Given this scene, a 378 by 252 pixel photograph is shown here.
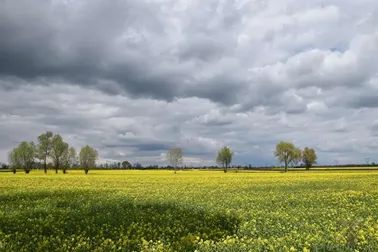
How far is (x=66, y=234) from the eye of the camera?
14.5 metres

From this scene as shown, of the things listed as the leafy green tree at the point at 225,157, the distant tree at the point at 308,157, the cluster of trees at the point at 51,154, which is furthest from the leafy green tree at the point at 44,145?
the distant tree at the point at 308,157

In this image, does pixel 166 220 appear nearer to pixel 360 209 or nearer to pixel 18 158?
pixel 360 209

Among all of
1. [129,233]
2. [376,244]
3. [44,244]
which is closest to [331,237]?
[376,244]

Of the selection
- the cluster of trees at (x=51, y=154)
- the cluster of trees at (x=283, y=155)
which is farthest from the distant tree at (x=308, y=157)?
the cluster of trees at (x=51, y=154)

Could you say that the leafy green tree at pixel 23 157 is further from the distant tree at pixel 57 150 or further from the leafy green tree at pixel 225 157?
the leafy green tree at pixel 225 157

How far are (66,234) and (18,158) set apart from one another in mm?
122117

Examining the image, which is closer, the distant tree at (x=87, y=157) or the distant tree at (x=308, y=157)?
the distant tree at (x=87, y=157)

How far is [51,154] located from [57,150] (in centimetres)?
227

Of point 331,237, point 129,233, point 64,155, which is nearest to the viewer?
point 331,237

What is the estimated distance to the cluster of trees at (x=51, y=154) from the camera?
117 metres

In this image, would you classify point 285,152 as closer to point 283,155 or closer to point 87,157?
point 283,155

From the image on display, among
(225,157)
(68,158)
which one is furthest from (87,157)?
(225,157)

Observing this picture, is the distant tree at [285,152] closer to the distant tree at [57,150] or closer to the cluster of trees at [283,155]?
the cluster of trees at [283,155]

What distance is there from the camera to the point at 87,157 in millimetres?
125562
